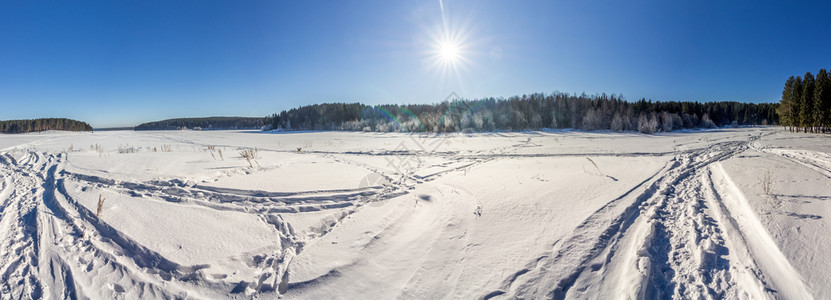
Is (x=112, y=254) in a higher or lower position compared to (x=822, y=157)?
lower

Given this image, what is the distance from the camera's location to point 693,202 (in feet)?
17.9

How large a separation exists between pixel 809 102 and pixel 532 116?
102 ft

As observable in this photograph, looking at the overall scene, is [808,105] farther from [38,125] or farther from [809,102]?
[38,125]

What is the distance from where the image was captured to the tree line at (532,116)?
4844 centimetres

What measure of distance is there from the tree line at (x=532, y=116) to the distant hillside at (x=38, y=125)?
5286cm

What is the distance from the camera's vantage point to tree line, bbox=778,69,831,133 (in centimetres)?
3006

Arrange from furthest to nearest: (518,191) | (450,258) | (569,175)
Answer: (569,175)
(518,191)
(450,258)

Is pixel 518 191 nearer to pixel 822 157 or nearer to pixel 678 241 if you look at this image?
pixel 678 241

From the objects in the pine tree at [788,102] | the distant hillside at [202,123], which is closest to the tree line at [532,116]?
the pine tree at [788,102]

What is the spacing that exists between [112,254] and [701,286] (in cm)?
716

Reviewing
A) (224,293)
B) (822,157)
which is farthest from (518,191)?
(822,157)

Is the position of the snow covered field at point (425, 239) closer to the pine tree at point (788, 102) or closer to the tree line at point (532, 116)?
the tree line at point (532, 116)

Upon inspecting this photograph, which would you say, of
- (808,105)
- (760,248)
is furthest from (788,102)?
(760,248)

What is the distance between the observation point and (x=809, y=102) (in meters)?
32.2
